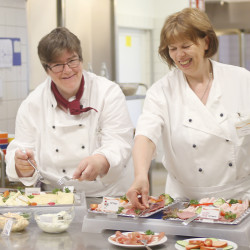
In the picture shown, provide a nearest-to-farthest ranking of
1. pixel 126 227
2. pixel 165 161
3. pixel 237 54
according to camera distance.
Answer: pixel 126 227 → pixel 165 161 → pixel 237 54

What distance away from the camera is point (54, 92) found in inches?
117

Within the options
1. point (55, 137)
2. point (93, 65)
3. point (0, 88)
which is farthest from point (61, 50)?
→ point (93, 65)

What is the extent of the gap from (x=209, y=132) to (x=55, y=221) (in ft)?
2.72

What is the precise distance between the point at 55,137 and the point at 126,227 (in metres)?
0.93

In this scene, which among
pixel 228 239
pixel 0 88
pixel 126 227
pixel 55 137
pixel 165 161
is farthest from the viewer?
pixel 0 88

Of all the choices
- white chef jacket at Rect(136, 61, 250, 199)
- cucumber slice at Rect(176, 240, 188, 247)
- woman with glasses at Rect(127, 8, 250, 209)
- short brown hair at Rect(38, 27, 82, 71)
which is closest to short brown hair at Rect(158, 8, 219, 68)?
woman with glasses at Rect(127, 8, 250, 209)

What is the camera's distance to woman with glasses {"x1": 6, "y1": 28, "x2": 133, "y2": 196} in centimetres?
282

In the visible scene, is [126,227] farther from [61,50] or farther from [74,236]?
[61,50]

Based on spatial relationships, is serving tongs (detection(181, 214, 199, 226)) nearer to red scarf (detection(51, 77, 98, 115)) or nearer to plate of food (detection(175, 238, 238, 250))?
plate of food (detection(175, 238, 238, 250))

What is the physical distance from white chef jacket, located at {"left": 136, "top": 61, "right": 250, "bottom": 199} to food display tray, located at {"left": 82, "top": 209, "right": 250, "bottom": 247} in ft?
1.61

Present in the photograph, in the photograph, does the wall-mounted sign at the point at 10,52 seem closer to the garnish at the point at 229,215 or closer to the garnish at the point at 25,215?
the garnish at the point at 25,215

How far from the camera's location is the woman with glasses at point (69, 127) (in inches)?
111

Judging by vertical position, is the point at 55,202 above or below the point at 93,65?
below

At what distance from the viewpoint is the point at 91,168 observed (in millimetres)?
2648
